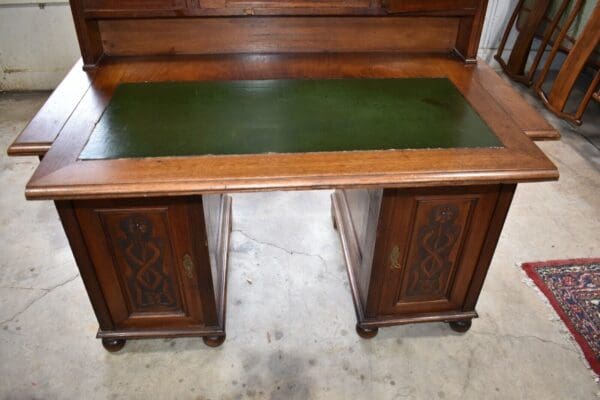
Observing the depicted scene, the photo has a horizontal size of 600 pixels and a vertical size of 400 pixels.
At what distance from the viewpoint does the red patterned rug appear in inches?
66.4

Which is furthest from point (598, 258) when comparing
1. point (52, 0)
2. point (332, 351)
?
point (52, 0)

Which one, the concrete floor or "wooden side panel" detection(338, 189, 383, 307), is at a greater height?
Result: "wooden side panel" detection(338, 189, 383, 307)

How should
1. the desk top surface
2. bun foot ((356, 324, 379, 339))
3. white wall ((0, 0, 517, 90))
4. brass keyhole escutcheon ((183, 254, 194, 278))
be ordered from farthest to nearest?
white wall ((0, 0, 517, 90)), bun foot ((356, 324, 379, 339)), brass keyhole escutcheon ((183, 254, 194, 278)), the desk top surface

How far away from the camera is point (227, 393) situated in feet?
4.92

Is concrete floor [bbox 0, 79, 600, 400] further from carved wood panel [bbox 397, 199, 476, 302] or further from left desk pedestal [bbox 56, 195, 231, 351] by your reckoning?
carved wood panel [bbox 397, 199, 476, 302]

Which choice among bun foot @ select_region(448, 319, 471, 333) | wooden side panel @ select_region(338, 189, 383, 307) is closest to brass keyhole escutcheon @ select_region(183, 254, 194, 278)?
wooden side panel @ select_region(338, 189, 383, 307)

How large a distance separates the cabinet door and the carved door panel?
0.56 meters

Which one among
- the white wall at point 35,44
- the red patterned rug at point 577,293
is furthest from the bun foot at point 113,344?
the white wall at point 35,44

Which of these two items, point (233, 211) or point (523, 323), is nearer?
point (523, 323)

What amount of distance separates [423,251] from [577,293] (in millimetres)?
881

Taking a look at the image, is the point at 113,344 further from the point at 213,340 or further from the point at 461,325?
the point at 461,325

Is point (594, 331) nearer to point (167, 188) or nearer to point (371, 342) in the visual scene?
point (371, 342)

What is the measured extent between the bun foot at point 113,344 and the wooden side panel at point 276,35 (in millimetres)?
1009

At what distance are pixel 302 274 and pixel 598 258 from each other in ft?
4.34
